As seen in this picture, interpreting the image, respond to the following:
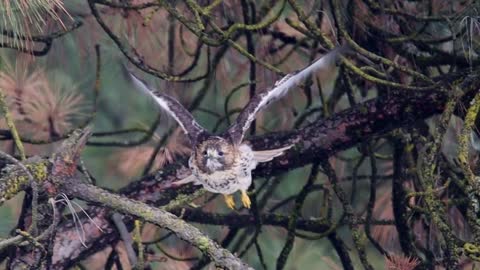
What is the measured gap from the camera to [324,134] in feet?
7.25

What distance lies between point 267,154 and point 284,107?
1.93 ft

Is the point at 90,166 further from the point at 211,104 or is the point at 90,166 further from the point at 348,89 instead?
the point at 348,89

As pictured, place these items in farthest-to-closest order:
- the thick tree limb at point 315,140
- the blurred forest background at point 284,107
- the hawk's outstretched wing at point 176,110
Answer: the hawk's outstretched wing at point 176,110 → the thick tree limb at point 315,140 → the blurred forest background at point 284,107

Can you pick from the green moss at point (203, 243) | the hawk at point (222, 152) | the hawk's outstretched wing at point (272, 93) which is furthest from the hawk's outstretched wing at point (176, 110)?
the green moss at point (203, 243)

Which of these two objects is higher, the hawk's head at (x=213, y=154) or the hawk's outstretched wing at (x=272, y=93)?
the hawk's outstretched wing at (x=272, y=93)

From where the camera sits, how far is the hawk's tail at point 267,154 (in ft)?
7.23

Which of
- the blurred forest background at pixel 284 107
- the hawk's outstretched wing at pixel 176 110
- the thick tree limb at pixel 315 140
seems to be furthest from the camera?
the hawk's outstretched wing at pixel 176 110

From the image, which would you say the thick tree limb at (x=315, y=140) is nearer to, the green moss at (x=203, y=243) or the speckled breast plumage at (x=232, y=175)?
the speckled breast plumage at (x=232, y=175)

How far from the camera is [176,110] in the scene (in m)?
2.24

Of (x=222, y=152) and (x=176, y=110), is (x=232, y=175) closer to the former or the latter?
(x=222, y=152)

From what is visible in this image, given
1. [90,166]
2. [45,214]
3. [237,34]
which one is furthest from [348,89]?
[90,166]

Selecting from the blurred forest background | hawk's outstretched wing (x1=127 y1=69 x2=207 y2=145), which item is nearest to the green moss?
the blurred forest background

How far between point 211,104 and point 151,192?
3.72 feet

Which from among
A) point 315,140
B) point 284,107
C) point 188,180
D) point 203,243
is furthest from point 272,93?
point 284,107
